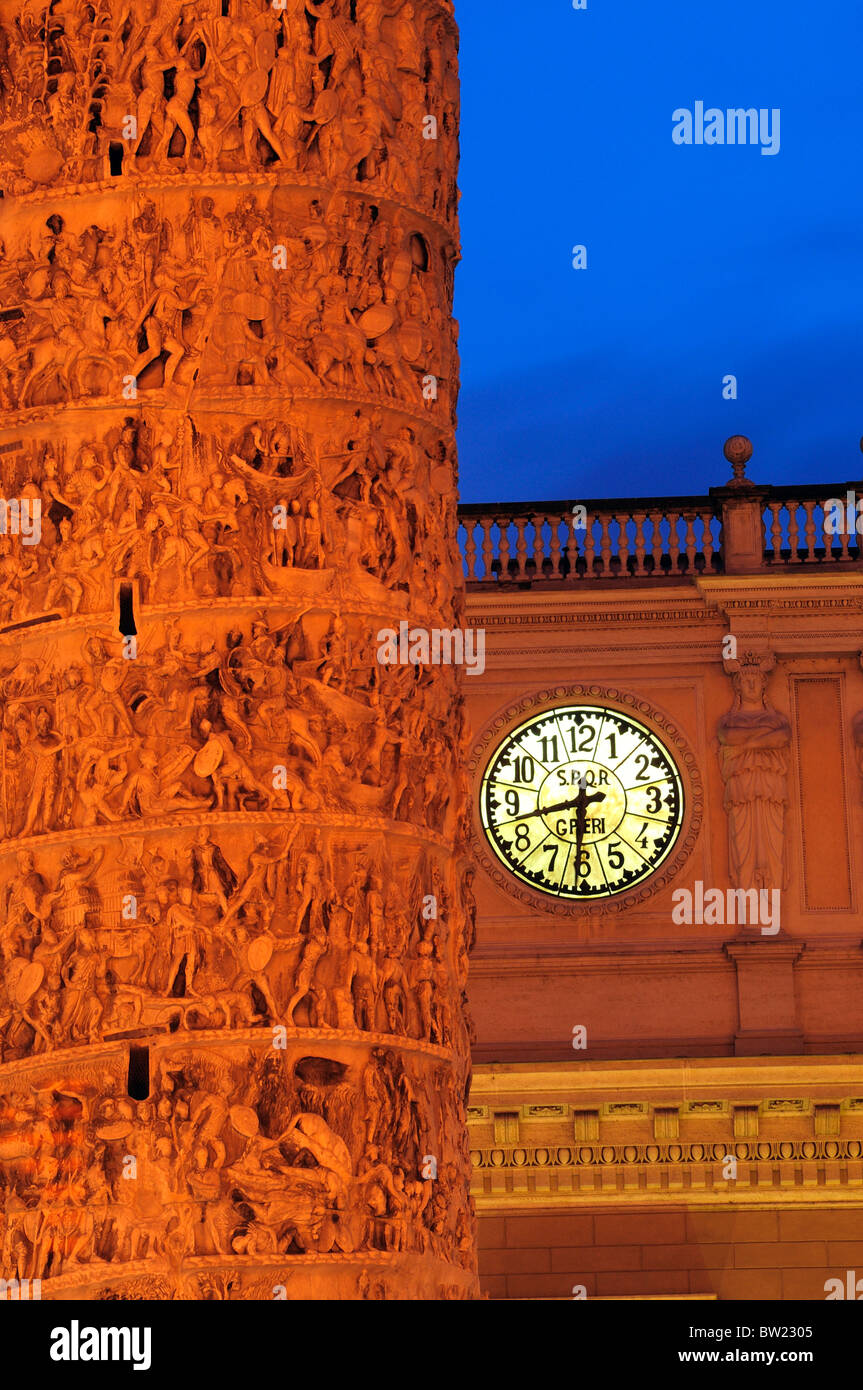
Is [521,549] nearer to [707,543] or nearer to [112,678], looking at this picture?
[707,543]

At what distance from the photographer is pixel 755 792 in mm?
26406

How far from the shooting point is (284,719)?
8.90 metres

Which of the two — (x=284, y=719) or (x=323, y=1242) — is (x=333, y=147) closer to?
(x=284, y=719)

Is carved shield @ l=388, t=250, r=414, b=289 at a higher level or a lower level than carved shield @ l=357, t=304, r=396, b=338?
higher

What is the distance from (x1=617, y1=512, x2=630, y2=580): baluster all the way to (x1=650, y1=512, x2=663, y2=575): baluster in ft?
0.83

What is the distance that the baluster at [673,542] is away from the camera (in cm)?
2762

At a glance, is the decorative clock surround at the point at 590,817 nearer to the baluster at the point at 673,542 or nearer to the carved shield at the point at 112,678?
the baluster at the point at 673,542

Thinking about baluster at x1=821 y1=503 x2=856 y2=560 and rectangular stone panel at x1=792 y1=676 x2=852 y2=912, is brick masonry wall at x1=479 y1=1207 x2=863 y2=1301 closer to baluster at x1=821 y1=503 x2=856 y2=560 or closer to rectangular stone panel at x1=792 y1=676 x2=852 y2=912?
rectangular stone panel at x1=792 y1=676 x2=852 y2=912

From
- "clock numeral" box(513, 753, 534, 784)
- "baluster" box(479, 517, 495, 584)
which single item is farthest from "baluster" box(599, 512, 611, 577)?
"clock numeral" box(513, 753, 534, 784)

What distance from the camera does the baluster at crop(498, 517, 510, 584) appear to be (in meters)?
27.7

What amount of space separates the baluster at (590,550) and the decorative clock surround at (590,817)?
1598mm

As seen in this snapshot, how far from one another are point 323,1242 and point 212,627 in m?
2.00

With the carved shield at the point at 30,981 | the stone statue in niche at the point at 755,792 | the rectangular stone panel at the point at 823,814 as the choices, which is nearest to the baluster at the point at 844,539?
the rectangular stone panel at the point at 823,814
